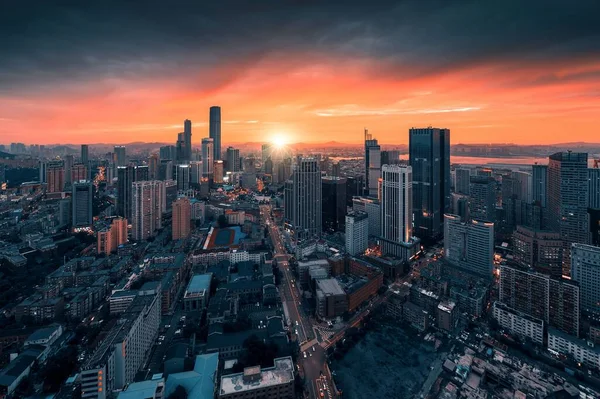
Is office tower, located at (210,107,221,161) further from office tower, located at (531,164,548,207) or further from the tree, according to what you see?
the tree

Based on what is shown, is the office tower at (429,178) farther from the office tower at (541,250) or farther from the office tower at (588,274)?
the office tower at (588,274)

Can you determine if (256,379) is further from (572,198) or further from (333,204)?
(572,198)

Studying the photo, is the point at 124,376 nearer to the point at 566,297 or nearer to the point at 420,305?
the point at 420,305

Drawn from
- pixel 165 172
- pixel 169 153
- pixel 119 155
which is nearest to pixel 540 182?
pixel 165 172

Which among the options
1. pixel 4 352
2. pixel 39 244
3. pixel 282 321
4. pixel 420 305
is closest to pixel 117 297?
pixel 4 352

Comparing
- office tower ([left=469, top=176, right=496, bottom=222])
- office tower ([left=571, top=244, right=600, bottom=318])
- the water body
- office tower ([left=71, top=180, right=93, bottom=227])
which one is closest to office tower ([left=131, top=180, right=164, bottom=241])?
office tower ([left=71, top=180, right=93, bottom=227])
